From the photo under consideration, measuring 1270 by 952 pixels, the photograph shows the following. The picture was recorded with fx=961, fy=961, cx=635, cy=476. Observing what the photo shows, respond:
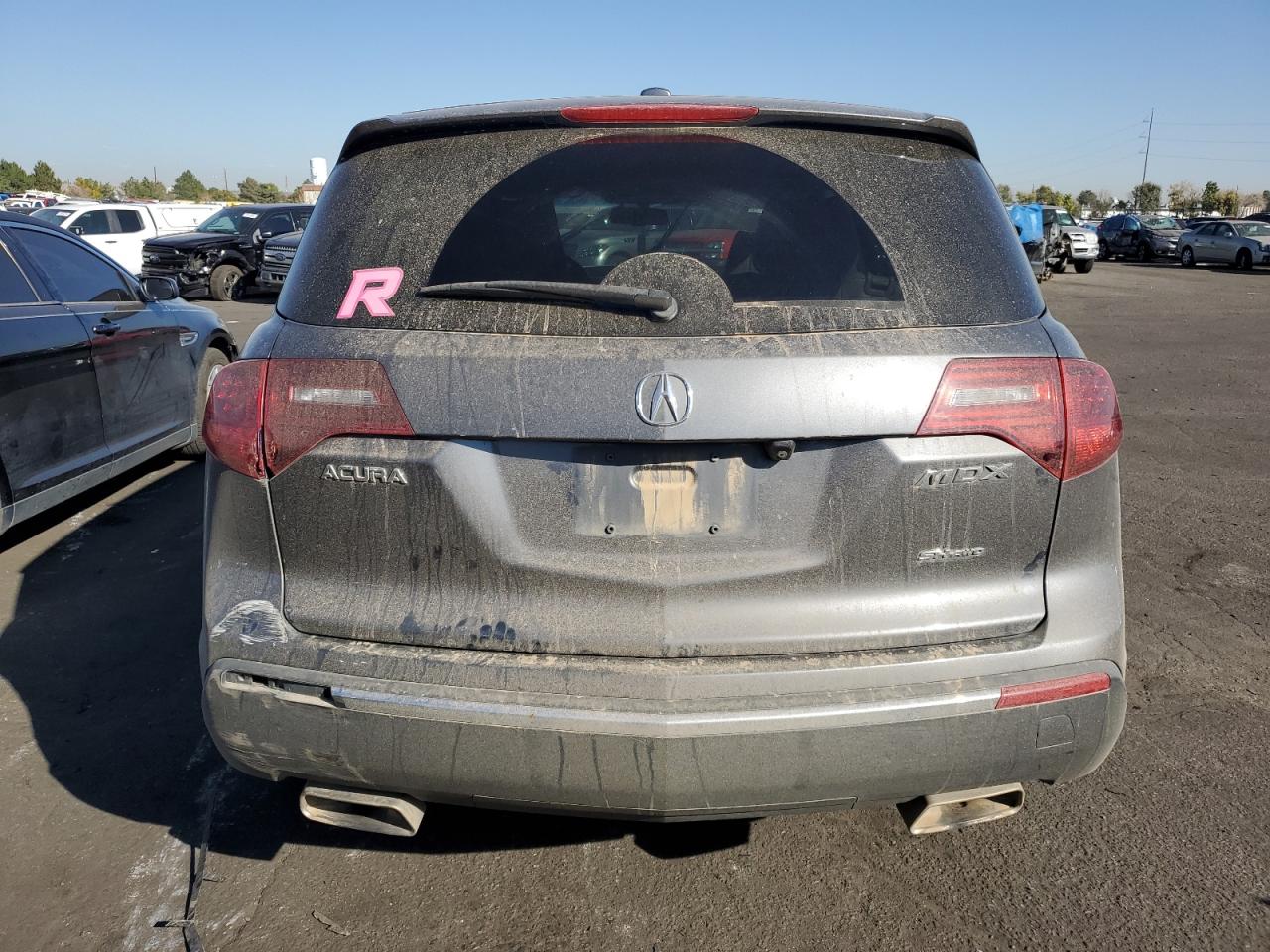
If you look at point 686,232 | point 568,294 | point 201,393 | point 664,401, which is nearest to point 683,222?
point 686,232

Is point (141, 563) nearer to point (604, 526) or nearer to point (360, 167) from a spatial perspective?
point (360, 167)

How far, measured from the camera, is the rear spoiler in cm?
231

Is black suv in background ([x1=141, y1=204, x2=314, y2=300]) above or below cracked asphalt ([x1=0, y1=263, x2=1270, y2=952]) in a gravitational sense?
above

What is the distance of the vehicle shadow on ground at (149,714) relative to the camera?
2.81 metres

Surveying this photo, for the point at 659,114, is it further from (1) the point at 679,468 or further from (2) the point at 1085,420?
(2) the point at 1085,420

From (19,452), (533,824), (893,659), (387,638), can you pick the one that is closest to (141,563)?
(19,452)

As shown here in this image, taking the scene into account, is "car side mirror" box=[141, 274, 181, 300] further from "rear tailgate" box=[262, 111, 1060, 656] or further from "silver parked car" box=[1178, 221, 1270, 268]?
"silver parked car" box=[1178, 221, 1270, 268]

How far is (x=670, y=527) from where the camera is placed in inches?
81.9

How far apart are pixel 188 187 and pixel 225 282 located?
78.8m

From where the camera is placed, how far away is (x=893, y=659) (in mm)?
2068

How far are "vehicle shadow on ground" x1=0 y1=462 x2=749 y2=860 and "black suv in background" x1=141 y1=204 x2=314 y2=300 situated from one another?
14.6 m

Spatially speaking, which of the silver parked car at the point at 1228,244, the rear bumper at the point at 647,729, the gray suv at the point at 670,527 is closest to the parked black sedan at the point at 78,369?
the gray suv at the point at 670,527

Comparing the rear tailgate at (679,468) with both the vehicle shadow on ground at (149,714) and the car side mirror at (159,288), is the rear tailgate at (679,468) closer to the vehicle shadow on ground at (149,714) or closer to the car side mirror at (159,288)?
the vehicle shadow on ground at (149,714)

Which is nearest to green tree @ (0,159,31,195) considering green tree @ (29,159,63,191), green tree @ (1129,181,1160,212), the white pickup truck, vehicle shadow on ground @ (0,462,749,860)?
green tree @ (29,159,63,191)
